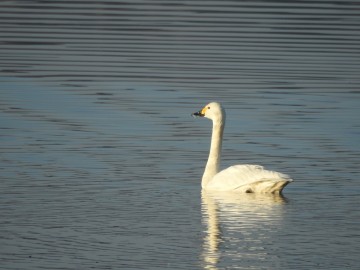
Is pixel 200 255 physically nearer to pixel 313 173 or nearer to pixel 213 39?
pixel 313 173

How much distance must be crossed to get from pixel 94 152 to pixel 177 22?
49.4ft

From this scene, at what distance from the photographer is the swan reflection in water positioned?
1233 centimetres

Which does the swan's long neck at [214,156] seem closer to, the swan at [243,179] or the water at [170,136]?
the swan at [243,179]

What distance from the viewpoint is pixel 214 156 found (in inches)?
672

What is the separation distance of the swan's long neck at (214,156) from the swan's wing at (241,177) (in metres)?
0.11

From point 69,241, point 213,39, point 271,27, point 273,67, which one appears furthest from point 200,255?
point 271,27

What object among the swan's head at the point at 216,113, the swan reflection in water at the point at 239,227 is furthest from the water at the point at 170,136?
the swan's head at the point at 216,113

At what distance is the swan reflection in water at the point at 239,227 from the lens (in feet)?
40.4

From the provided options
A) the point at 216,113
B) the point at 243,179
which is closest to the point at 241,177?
the point at 243,179

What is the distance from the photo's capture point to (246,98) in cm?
2200

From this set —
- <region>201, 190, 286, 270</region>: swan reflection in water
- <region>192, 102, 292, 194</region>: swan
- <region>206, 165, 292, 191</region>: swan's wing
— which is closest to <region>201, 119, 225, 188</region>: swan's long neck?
<region>192, 102, 292, 194</region>: swan

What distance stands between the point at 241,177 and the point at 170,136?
334cm

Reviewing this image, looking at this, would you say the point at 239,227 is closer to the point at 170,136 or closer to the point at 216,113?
the point at 216,113

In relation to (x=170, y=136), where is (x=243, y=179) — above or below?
below
